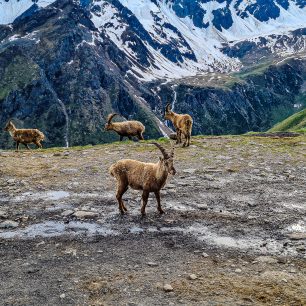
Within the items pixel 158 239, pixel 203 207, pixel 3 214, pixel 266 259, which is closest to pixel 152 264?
pixel 158 239

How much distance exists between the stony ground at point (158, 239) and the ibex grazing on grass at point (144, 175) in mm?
752

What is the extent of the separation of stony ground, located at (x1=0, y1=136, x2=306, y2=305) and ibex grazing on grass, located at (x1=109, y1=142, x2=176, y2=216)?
2.47 feet

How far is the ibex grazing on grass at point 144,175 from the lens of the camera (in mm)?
14758

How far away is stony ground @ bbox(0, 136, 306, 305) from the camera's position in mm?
9992

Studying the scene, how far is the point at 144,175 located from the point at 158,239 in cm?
307

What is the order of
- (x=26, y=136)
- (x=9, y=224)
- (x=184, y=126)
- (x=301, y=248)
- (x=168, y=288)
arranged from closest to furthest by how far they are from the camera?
(x=168, y=288)
(x=301, y=248)
(x=9, y=224)
(x=184, y=126)
(x=26, y=136)

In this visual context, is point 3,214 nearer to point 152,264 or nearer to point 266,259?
point 152,264

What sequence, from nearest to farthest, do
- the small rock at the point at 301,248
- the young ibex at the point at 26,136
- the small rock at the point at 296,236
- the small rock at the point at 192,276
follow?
the small rock at the point at 192,276 < the small rock at the point at 301,248 < the small rock at the point at 296,236 < the young ibex at the point at 26,136

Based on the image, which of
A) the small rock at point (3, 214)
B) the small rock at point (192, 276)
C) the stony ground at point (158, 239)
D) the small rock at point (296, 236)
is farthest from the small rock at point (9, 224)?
the small rock at point (296, 236)

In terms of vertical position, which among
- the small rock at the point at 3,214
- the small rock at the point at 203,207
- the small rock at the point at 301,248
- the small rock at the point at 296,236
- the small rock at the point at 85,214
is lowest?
the small rock at the point at 301,248

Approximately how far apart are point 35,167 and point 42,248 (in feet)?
35.2

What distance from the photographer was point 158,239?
13.0 meters

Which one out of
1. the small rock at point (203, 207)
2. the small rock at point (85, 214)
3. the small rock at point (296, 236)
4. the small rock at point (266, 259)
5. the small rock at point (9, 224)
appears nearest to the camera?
the small rock at point (266, 259)

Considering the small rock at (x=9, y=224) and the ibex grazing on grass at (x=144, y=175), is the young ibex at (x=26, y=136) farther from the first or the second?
the small rock at (x=9, y=224)
